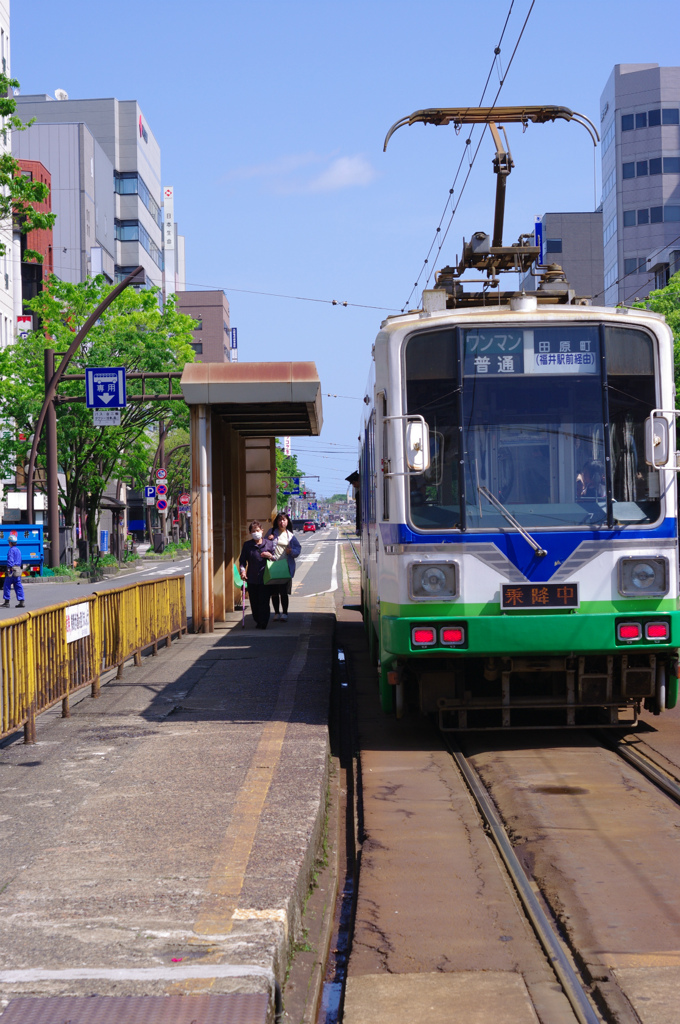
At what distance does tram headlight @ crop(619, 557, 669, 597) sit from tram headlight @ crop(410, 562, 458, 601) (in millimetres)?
1232

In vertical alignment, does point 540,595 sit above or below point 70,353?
below

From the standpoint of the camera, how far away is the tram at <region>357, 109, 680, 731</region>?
8.48 meters

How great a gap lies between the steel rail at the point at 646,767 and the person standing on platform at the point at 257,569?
29.9 ft

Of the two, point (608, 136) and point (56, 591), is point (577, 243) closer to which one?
point (608, 136)

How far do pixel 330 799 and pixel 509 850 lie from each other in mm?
1779

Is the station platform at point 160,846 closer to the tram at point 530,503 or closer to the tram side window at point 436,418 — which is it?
the tram at point 530,503

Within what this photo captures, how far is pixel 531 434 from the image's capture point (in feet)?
28.1

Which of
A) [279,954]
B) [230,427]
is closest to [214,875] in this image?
[279,954]

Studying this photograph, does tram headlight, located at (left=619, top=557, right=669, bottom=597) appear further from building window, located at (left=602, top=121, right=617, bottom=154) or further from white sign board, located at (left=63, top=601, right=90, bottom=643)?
building window, located at (left=602, top=121, right=617, bottom=154)

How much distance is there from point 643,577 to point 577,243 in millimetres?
88728

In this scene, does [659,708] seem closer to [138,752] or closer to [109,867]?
[138,752]

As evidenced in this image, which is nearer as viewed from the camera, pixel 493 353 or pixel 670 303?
pixel 493 353

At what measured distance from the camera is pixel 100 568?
4034 centimetres

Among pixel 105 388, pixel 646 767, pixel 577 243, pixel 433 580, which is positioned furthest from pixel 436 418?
pixel 577 243
